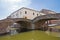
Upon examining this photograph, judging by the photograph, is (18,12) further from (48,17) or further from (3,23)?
(3,23)

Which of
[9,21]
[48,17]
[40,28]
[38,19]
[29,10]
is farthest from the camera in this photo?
[29,10]

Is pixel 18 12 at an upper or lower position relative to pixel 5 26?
upper

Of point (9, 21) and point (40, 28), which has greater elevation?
point (9, 21)

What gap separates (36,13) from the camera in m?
20.1

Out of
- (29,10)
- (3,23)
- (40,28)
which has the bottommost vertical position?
(40,28)

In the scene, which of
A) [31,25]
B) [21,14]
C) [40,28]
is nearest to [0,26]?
[31,25]

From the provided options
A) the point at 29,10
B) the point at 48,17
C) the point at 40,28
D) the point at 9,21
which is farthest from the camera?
the point at 29,10

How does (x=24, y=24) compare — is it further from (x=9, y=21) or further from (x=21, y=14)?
(x=9, y=21)

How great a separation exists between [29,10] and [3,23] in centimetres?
887

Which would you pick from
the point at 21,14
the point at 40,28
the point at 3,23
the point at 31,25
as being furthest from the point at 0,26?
the point at 21,14

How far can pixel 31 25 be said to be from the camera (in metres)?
15.8

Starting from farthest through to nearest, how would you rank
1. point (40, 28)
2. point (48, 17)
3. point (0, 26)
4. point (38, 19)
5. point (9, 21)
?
1. point (40, 28)
2. point (38, 19)
3. point (48, 17)
4. point (9, 21)
5. point (0, 26)

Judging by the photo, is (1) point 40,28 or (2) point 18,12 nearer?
(1) point 40,28

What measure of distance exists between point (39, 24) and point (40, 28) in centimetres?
66
